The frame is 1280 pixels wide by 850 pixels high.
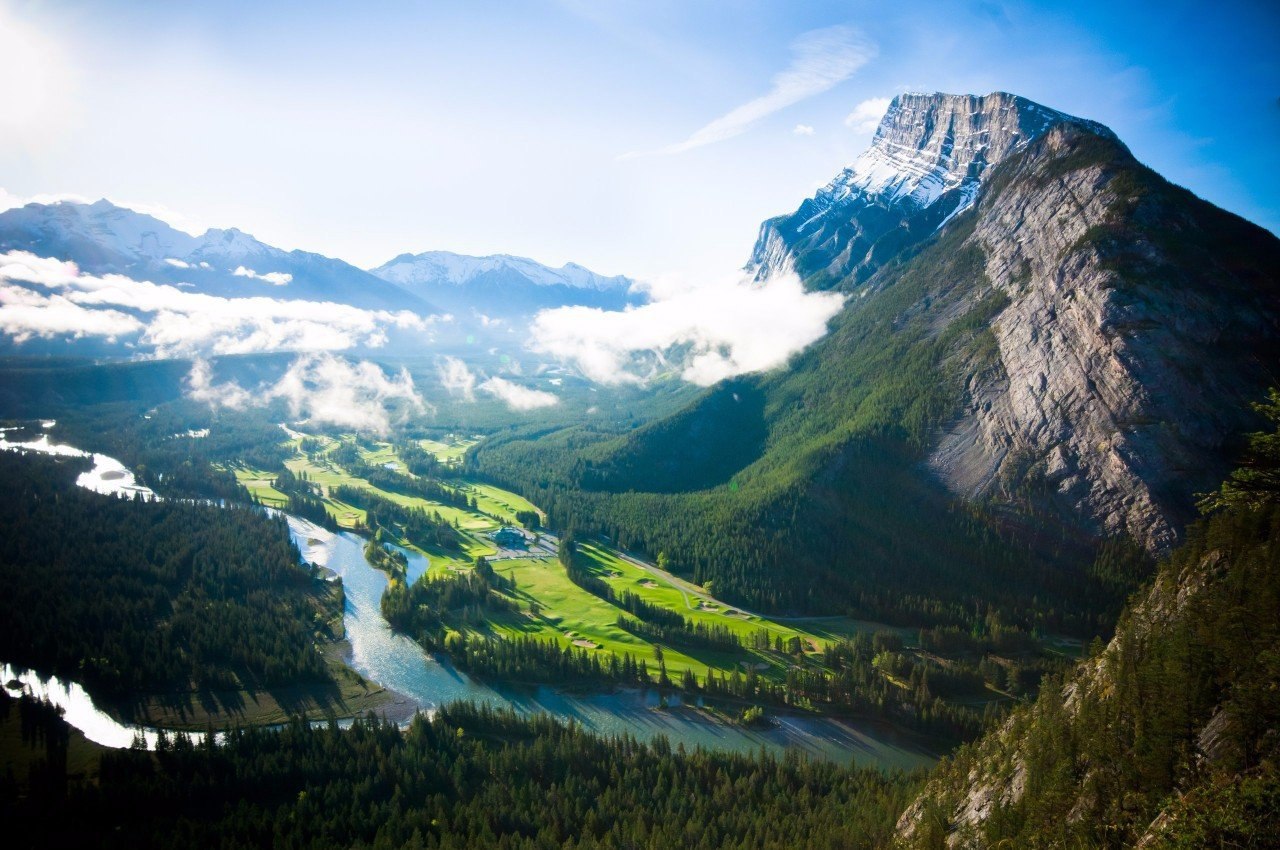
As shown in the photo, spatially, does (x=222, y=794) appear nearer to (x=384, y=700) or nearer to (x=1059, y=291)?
(x=384, y=700)

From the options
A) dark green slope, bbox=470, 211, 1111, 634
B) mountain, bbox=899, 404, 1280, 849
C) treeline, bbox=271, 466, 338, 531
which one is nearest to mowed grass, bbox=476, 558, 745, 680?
dark green slope, bbox=470, 211, 1111, 634

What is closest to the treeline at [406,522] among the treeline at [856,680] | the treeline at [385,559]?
the treeline at [385,559]

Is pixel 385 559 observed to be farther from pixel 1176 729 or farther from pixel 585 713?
pixel 1176 729

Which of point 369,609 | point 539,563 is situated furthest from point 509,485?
point 369,609

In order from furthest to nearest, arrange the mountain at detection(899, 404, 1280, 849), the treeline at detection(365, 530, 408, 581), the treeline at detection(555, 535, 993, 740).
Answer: the treeline at detection(365, 530, 408, 581), the treeline at detection(555, 535, 993, 740), the mountain at detection(899, 404, 1280, 849)

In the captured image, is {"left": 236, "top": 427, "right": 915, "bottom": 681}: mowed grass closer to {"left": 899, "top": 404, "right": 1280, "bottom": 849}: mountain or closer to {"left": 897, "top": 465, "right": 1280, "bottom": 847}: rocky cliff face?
{"left": 897, "top": 465, "right": 1280, "bottom": 847}: rocky cliff face

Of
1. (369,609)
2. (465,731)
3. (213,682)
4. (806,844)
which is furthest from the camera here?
(369,609)
